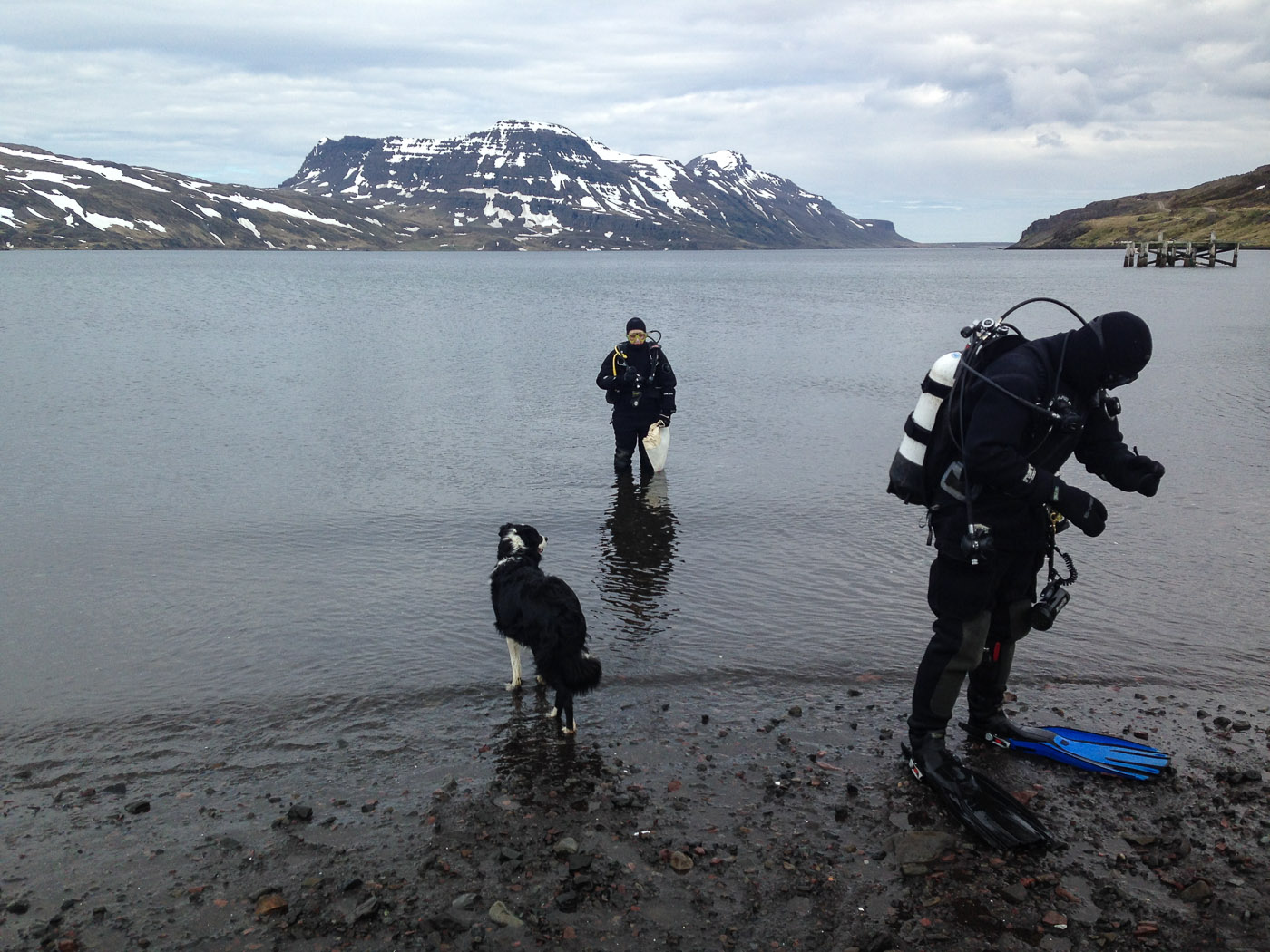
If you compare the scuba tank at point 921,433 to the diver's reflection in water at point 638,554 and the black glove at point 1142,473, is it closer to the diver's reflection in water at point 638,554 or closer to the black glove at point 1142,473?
the black glove at point 1142,473

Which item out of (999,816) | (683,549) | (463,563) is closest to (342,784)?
(999,816)

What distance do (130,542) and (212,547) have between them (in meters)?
1.18

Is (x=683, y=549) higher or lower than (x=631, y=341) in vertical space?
lower

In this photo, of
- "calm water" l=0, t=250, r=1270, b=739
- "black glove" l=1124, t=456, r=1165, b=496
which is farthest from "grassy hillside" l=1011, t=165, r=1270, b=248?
"black glove" l=1124, t=456, r=1165, b=496

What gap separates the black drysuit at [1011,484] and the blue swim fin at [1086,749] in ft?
2.57

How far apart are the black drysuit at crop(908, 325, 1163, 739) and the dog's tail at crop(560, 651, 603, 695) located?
2367 millimetres

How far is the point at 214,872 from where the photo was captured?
5625 millimetres

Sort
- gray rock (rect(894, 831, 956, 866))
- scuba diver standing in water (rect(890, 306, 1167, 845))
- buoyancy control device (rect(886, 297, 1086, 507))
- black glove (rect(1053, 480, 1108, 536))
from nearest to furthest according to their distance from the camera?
gray rock (rect(894, 831, 956, 866)) < scuba diver standing in water (rect(890, 306, 1167, 845)) < black glove (rect(1053, 480, 1108, 536)) < buoyancy control device (rect(886, 297, 1086, 507))

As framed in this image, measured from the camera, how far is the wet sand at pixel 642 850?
16.7 feet

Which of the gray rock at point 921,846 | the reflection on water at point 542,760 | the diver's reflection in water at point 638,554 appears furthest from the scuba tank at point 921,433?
the diver's reflection in water at point 638,554

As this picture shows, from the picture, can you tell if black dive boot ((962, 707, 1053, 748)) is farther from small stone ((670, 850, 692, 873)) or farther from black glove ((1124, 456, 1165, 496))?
small stone ((670, 850, 692, 873))

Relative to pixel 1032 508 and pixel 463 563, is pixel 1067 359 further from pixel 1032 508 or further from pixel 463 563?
pixel 463 563

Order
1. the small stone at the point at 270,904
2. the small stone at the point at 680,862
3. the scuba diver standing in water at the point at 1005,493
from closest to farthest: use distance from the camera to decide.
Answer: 1. the small stone at the point at 270,904
2. the small stone at the point at 680,862
3. the scuba diver standing in water at the point at 1005,493

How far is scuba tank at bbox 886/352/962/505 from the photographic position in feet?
20.9
